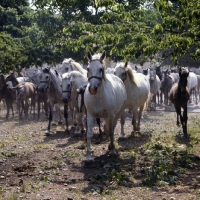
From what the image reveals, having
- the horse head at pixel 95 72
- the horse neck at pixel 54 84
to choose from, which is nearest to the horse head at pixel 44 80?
the horse neck at pixel 54 84

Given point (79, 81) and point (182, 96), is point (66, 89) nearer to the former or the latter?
point (79, 81)

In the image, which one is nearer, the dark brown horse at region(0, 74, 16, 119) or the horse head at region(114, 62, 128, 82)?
the horse head at region(114, 62, 128, 82)

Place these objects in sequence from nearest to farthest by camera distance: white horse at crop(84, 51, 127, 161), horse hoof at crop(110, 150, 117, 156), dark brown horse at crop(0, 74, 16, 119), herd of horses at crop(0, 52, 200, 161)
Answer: white horse at crop(84, 51, 127, 161) → herd of horses at crop(0, 52, 200, 161) → horse hoof at crop(110, 150, 117, 156) → dark brown horse at crop(0, 74, 16, 119)

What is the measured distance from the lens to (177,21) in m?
8.34

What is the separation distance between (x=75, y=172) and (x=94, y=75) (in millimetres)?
1933

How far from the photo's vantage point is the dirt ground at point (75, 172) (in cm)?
702

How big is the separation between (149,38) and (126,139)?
357cm

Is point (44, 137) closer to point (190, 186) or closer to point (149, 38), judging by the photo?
point (149, 38)

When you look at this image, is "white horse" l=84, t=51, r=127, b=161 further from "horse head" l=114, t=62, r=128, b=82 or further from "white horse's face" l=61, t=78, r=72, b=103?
"white horse's face" l=61, t=78, r=72, b=103

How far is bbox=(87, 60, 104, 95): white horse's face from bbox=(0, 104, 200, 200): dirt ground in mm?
1623

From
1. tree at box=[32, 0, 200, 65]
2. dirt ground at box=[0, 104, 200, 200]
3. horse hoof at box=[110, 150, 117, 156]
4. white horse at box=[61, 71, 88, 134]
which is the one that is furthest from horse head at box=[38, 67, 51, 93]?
horse hoof at box=[110, 150, 117, 156]

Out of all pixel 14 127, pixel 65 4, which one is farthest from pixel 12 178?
pixel 14 127

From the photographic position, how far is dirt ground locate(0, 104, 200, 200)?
7023 mm

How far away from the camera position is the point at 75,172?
28.0 ft
